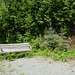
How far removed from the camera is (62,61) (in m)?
5.25

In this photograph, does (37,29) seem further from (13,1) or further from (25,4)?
(13,1)

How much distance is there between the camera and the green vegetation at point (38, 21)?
6934mm

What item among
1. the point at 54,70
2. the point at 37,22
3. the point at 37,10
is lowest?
the point at 54,70

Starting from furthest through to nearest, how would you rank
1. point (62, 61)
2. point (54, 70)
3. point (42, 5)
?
point (42, 5), point (62, 61), point (54, 70)

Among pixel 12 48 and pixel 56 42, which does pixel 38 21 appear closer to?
pixel 56 42

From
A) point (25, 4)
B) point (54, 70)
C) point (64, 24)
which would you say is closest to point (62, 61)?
point (54, 70)

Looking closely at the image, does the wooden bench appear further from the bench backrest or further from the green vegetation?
the green vegetation

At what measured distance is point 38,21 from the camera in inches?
301

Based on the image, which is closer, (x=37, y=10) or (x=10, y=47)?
(x=10, y=47)

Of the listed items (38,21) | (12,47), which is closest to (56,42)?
(38,21)

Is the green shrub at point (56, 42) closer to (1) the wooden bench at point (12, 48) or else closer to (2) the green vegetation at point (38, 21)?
(2) the green vegetation at point (38, 21)

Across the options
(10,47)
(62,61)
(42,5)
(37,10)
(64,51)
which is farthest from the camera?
(37,10)

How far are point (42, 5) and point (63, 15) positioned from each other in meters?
1.64

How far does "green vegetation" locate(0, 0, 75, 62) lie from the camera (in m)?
6.93
